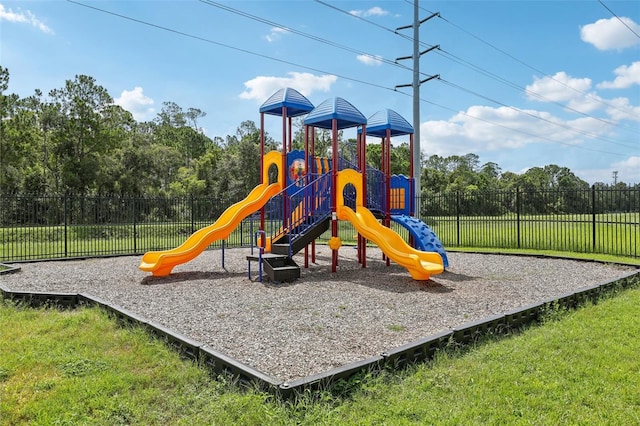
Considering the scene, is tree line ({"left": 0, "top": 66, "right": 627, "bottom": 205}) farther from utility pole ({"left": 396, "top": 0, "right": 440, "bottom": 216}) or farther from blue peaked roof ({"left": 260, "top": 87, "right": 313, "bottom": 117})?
blue peaked roof ({"left": 260, "top": 87, "right": 313, "bottom": 117})

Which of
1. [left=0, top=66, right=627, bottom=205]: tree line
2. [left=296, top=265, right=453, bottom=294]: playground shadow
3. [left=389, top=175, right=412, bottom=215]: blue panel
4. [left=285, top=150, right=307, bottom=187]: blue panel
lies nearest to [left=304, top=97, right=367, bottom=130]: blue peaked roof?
[left=285, top=150, right=307, bottom=187]: blue panel

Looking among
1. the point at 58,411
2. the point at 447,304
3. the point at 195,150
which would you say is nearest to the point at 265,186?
the point at 447,304

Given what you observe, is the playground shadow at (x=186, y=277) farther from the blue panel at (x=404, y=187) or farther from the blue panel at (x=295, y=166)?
the blue panel at (x=404, y=187)

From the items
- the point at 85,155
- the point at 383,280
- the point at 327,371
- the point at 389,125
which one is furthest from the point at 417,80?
the point at 85,155

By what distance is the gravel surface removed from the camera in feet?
15.4

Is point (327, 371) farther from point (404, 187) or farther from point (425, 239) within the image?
point (404, 187)

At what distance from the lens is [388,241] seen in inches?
358

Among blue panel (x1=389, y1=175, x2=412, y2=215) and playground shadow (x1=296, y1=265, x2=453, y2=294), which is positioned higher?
blue panel (x1=389, y1=175, x2=412, y2=215)

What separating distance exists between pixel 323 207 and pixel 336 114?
2257mm

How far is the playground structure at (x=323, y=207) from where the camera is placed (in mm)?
9133

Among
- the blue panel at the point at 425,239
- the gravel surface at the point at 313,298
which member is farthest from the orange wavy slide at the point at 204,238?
the blue panel at the point at 425,239

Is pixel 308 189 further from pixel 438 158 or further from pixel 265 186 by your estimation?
pixel 438 158

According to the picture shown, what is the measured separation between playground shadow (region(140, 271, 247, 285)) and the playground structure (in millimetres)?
207

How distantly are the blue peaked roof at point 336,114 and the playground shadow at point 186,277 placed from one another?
4063mm
